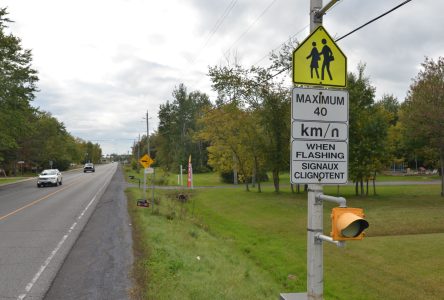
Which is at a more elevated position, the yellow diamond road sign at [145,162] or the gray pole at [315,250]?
the yellow diamond road sign at [145,162]

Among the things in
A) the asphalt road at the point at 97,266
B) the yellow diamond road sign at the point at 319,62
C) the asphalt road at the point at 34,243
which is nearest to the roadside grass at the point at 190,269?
the asphalt road at the point at 97,266

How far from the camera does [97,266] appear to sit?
10234 millimetres

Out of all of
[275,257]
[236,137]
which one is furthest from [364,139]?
[275,257]

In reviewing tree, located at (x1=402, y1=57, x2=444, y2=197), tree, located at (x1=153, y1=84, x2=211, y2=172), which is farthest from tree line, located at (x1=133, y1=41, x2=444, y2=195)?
tree, located at (x1=153, y1=84, x2=211, y2=172)

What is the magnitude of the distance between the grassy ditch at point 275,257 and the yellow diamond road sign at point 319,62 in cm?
518

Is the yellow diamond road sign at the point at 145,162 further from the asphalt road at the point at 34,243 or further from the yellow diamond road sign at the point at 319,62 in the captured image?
the yellow diamond road sign at the point at 319,62

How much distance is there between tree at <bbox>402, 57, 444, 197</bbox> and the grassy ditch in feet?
22.8

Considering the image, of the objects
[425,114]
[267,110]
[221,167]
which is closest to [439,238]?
[425,114]

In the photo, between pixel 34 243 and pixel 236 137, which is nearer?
pixel 34 243

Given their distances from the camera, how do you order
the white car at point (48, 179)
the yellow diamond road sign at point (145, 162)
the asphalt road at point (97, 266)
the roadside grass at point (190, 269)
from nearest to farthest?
the asphalt road at point (97, 266), the roadside grass at point (190, 269), the yellow diamond road sign at point (145, 162), the white car at point (48, 179)

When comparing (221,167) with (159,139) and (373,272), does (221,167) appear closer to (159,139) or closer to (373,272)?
(373,272)

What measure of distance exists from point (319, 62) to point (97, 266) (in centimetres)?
778

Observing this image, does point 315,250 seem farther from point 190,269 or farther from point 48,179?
point 48,179

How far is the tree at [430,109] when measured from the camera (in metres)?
28.6
